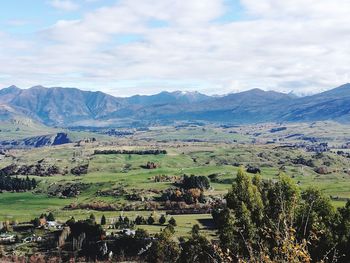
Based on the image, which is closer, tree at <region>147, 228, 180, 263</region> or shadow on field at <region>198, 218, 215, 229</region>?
tree at <region>147, 228, 180, 263</region>

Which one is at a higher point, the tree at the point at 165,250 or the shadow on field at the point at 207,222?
the tree at the point at 165,250

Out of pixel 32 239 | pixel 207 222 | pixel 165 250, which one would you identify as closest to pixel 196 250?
pixel 165 250

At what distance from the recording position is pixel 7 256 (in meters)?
110

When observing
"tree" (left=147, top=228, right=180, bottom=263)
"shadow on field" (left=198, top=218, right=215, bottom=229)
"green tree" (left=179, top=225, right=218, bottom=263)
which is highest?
"green tree" (left=179, top=225, right=218, bottom=263)

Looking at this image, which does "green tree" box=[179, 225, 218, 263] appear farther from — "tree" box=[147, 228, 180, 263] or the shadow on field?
the shadow on field

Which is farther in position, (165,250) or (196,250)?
(165,250)

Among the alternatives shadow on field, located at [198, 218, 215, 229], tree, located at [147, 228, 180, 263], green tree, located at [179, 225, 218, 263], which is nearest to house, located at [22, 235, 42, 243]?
shadow on field, located at [198, 218, 215, 229]

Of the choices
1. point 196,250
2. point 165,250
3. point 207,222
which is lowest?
point 207,222

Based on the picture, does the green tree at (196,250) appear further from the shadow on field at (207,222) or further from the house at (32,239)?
the house at (32,239)

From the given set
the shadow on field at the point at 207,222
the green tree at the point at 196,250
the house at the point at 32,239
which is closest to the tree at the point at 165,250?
the green tree at the point at 196,250

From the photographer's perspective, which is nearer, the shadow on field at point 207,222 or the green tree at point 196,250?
the green tree at point 196,250

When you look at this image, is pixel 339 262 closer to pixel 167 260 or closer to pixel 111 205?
pixel 167 260

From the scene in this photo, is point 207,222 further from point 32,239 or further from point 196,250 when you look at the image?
point 196,250

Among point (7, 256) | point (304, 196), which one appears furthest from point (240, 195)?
point (7, 256)
